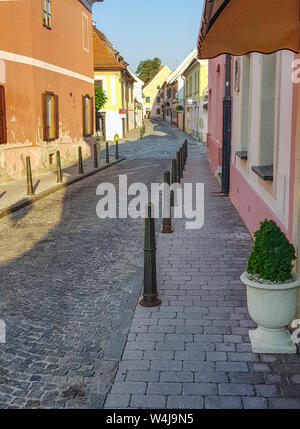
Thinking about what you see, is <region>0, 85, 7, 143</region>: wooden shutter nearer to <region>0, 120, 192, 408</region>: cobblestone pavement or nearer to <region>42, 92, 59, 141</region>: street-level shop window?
<region>42, 92, 59, 141</region>: street-level shop window

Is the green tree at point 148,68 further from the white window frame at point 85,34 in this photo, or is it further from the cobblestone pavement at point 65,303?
the cobblestone pavement at point 65,303

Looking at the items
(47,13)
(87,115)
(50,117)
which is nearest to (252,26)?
(50,117)

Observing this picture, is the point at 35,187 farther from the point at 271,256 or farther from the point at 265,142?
the point at 271,256

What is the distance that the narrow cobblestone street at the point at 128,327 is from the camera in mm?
3326

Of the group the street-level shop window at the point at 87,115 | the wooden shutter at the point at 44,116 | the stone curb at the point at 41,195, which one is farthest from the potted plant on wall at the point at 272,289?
the street-level shop window at the point at 87,115

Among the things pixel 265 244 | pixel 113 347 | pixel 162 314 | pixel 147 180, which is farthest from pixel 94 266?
pixel 147 180

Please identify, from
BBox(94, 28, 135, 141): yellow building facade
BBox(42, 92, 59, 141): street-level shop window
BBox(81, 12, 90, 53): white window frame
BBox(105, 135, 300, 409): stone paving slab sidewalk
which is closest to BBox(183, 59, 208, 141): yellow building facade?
BBox(94, 28, 135, 141): yellow building facade

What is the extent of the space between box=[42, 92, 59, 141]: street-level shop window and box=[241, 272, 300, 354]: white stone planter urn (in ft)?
45.9

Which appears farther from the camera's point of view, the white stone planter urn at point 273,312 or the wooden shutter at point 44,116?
the wooden shutter at point 44,116

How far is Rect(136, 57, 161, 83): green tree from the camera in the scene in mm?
120188

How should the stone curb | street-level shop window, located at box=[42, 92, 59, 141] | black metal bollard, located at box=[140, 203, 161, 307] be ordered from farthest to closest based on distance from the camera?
street-level shop window, located at box=[42, 92, 59, 141] < the stone curb < black metal bollard, located at box=[140, 203, 161, 307]

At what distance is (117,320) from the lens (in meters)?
4.63

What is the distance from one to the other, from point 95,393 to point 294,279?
177 cm
